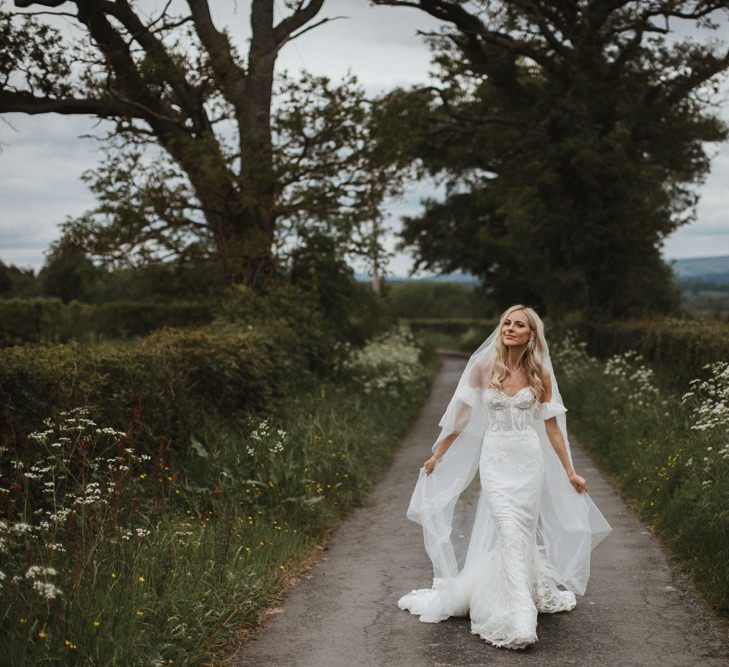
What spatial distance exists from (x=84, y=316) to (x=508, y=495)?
32.6 meters

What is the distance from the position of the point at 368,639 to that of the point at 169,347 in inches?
195

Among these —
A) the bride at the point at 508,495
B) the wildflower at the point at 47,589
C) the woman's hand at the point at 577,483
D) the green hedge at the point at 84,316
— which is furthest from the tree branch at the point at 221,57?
the wildflower at the point at 47,589

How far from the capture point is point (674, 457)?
9.40 meters

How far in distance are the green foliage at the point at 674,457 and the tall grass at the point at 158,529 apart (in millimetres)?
3206

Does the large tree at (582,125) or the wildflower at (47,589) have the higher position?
the large tree at (582,125)

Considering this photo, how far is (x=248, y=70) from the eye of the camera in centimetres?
1800

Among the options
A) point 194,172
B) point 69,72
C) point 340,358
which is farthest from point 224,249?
point 69,72

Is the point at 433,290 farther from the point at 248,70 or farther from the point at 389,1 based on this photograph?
the point at 248,70

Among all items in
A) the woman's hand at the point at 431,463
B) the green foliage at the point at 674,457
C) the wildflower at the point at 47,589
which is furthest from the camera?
the green foliage at the point at 674,457

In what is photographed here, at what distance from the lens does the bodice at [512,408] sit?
6.41 metres

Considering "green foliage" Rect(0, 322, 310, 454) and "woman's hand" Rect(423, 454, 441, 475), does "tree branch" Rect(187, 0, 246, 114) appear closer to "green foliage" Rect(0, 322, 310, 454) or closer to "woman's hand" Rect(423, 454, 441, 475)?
"green foliage" Rect(0, 322, 310, 454)

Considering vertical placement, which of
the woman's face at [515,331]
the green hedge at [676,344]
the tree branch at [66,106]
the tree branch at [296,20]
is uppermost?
the tree branch at [296,20]

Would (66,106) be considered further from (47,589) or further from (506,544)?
(47,589)

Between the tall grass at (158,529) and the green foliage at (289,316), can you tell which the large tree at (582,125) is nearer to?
the green foliage at (289,316)
